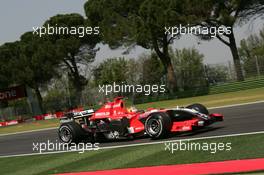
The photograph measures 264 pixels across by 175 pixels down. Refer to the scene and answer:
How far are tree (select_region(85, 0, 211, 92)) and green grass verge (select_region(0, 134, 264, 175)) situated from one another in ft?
84.6

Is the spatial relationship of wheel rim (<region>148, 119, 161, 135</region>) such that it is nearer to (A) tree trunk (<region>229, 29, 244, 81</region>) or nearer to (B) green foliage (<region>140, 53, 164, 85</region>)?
(A) tree trunk (<region>229, 29, 244, 81</region>)

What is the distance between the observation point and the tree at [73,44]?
5112 centimetres

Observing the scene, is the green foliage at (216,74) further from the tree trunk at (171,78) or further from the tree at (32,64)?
the tree at (32,64)

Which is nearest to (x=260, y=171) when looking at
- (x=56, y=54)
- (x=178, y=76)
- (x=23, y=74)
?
(x=178, y=76)

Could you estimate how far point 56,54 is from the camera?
169 feet

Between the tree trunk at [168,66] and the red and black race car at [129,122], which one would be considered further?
the tree trunk at [168,66]

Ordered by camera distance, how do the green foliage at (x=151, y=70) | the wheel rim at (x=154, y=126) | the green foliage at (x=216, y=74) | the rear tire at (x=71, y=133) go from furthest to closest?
the green foliage at (x=151, y=70) < the green foliage at (x=216, y=74) < the rear tire at (x=71, y=133) < the wheel rim at (x=154, y=126)

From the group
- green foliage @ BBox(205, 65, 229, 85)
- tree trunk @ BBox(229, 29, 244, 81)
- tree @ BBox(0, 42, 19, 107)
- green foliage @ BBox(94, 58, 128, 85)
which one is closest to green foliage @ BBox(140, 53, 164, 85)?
green foliage @ BBox(94, 58, 128, 85)

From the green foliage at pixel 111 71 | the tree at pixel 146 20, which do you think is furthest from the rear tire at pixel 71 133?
the green foliage at pixel 111 71

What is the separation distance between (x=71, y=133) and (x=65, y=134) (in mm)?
367

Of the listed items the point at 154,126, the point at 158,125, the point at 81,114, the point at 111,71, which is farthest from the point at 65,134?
the point at 111,71

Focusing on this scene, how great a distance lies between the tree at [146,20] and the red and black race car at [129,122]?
78.2 ft

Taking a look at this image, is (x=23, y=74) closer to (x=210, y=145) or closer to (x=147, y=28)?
(x=147, y=28)

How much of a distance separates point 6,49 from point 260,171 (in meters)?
56.9
